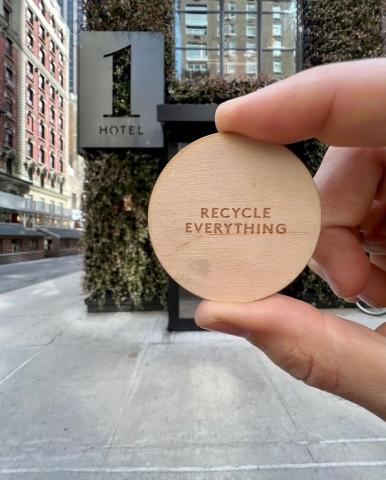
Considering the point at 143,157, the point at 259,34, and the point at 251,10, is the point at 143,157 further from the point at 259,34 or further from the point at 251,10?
the point at 251,10

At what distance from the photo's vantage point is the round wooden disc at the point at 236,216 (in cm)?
97

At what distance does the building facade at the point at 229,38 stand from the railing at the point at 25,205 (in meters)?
21.1

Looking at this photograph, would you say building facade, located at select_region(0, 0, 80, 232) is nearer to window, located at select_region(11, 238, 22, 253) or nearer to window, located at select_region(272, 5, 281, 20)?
window, located at select_region(11, 238, 22, 253)

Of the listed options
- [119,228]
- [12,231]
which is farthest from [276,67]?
[12,231]

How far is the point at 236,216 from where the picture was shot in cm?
98

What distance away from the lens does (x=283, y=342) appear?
3.14 feet

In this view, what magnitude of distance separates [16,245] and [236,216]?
2280 centimetres

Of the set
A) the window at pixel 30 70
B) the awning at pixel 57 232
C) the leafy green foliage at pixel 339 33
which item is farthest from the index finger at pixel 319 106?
the window at pixel 30 70

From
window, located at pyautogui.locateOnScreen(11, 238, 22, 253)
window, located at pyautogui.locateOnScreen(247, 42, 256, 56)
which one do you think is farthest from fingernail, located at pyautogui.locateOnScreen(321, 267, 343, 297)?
window, located at pyautogui.locateOnScreen(11, 238, 22, 253)

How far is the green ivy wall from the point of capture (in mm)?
5137

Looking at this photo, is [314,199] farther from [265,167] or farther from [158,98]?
[158,98]

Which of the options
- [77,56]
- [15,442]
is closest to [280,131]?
[15,442]

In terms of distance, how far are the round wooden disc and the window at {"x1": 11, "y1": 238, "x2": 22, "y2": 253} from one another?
22.0 m

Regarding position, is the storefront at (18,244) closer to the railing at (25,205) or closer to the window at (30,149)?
the railing at (25,205)
